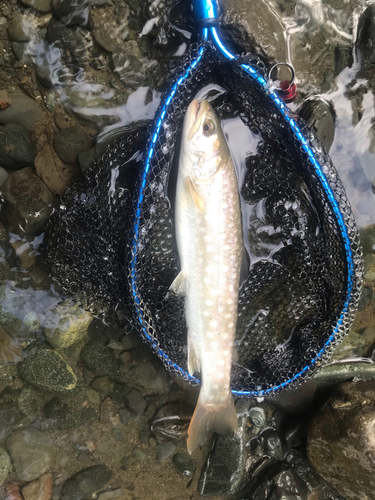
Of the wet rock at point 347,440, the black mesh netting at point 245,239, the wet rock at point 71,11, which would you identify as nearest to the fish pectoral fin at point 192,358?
the black mesh netting at point 245,239

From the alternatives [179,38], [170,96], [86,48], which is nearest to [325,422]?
[170,96]

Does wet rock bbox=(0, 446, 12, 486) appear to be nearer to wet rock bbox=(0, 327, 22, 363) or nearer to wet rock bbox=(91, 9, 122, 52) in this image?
wet rock bbox=(0, 327, 22, 363)

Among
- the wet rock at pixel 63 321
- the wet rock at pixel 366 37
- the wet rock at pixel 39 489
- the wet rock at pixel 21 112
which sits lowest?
the wet rock at pixel 39 489

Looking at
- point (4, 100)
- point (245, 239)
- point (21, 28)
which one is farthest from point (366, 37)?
point (4, 100)

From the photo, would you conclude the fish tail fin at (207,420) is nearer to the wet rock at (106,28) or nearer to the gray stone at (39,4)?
the wet rock at (106,28)

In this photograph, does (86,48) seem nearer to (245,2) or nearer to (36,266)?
(245,2)

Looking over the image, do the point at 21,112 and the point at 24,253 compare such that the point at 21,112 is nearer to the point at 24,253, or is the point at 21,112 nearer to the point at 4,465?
the point at 24,253

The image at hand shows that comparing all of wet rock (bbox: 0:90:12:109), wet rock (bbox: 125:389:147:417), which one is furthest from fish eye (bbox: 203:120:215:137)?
wet rock (bbox: 125:389:147:417)

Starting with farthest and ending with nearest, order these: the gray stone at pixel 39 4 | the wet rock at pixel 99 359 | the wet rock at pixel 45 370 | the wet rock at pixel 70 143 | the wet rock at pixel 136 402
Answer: the wet rock at pixel 136 402
the wet rock at pixel 99 359
the wet rock at pixel 45 370
the wet rock at pixel 70 143
the gray stone at pixel 39 4
